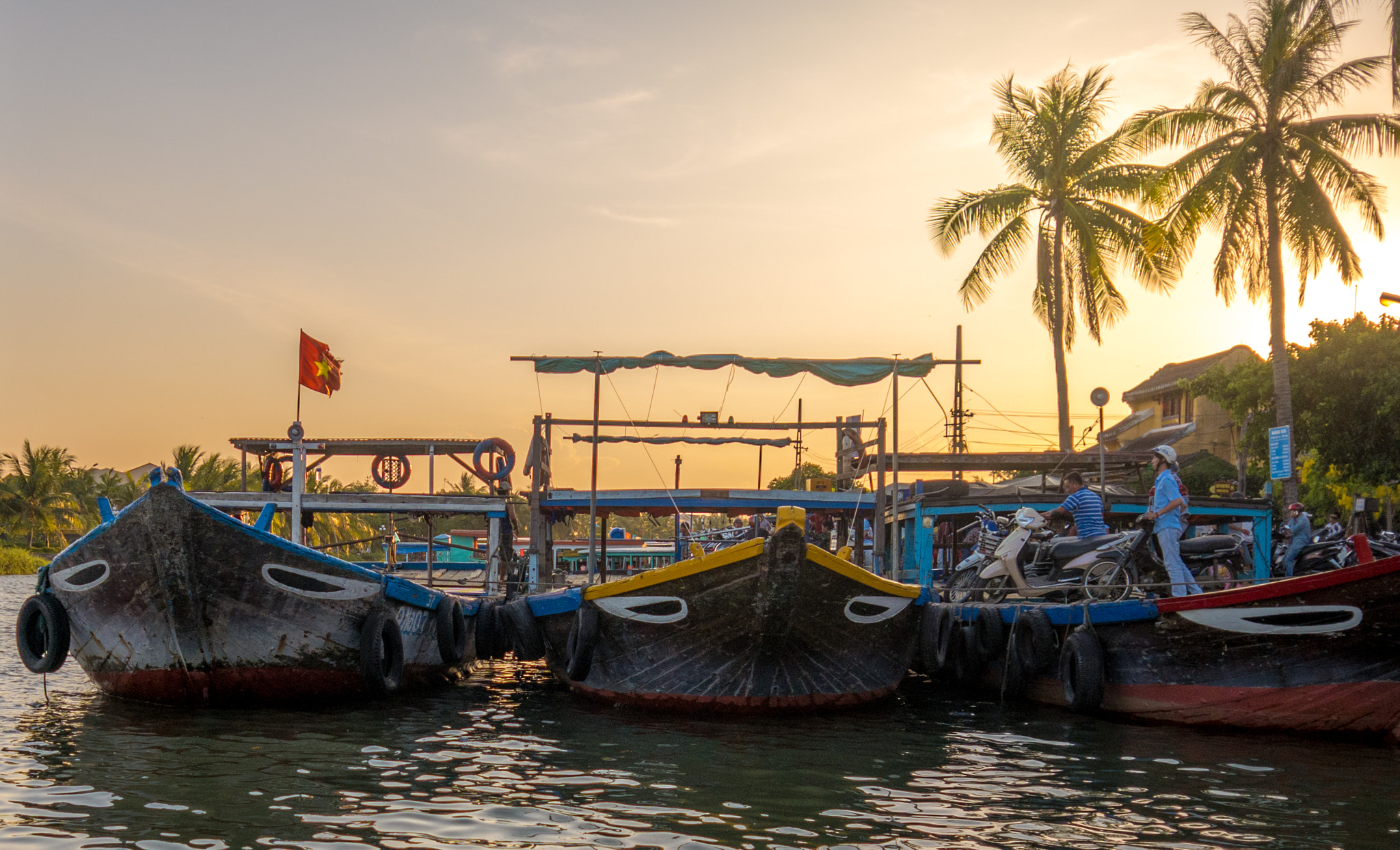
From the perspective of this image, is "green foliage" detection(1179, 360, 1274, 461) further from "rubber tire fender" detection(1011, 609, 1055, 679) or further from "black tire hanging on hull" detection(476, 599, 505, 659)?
"black tire hanging on hull" detection(476, 599, 505, 659)

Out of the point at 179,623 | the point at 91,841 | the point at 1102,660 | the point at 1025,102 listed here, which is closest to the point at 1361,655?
the point at 1102,660

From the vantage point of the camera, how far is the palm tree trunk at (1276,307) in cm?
1895

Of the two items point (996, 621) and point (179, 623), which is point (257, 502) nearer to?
point (179, 623)

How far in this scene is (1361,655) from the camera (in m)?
8.15

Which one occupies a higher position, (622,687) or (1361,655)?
(1361,655)

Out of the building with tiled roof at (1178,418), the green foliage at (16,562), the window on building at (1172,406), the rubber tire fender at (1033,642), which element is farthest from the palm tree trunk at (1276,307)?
the green foliage at (16,562)

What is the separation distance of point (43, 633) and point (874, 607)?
7.65m

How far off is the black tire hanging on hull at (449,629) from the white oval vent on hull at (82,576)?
3.14 m

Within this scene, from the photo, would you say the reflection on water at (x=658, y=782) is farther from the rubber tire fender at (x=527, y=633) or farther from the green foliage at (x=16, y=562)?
the green foliage at (x=16, y=562)

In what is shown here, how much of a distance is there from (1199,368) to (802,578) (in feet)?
115

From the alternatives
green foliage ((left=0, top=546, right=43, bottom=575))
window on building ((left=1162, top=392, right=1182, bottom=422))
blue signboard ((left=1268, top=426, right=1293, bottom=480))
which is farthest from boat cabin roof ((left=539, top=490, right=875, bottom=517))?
green foliage ((left=0, top=546, right=43, bottom=575))

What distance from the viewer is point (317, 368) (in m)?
14.3

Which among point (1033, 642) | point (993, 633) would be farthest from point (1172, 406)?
point (1033, 642)

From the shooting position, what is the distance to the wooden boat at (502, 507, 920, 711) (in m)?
9.27
